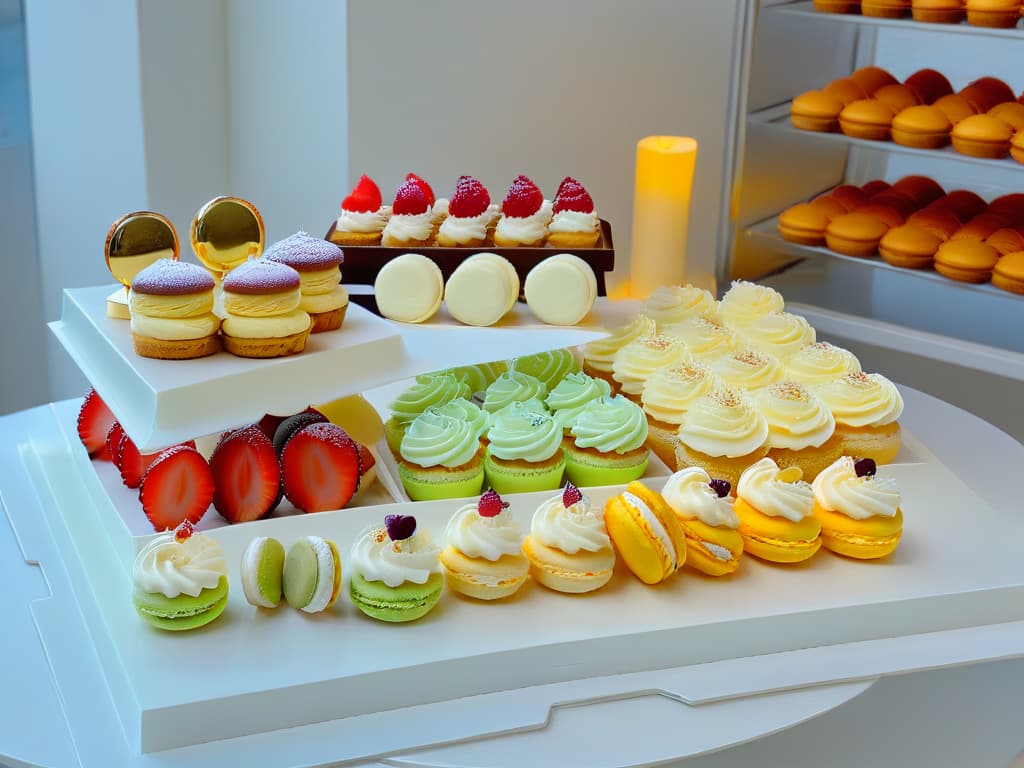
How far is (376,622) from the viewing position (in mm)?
1438

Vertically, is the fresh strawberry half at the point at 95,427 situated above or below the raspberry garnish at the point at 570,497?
below

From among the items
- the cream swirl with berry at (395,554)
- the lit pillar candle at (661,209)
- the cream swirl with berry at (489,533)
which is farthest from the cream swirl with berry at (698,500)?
the lit pillar candle at (661,209)

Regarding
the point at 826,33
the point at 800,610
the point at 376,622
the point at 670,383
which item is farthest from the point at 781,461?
the point at 826,33

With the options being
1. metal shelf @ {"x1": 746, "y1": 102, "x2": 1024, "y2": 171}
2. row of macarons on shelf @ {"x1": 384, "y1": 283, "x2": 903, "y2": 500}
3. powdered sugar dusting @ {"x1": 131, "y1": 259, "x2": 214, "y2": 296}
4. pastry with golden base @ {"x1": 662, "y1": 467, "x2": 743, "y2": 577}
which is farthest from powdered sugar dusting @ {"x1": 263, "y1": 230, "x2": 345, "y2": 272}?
metal shelf @ {"x1": 746, "y1": 102, "x2": 1024, "y2": 171}

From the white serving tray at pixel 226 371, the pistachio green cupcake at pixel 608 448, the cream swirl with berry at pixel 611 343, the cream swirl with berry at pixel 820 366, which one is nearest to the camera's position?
the white serving tray at pixel 226 371

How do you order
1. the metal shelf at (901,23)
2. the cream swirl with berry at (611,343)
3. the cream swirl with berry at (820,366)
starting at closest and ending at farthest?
the cream swirl with berry at (820,366), the cream swirl with berry at (611,343), the metal shelf at (901,23)

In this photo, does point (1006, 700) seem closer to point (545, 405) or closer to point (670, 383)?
point (670, 383)

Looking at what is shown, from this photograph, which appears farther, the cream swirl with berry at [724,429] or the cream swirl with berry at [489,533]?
the cream swirl with berry at [724,429]

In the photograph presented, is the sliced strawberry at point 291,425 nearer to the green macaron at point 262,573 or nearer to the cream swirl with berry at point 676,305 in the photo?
the green macaron at point 262,573

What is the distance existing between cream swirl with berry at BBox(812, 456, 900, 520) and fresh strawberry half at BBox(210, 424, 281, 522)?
717 mm

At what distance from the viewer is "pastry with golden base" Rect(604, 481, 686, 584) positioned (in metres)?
1.50

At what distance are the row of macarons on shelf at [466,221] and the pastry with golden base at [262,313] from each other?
0.52 m

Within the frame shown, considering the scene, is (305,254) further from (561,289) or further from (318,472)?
(561,289)

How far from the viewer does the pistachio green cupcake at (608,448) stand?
5.66 feet
